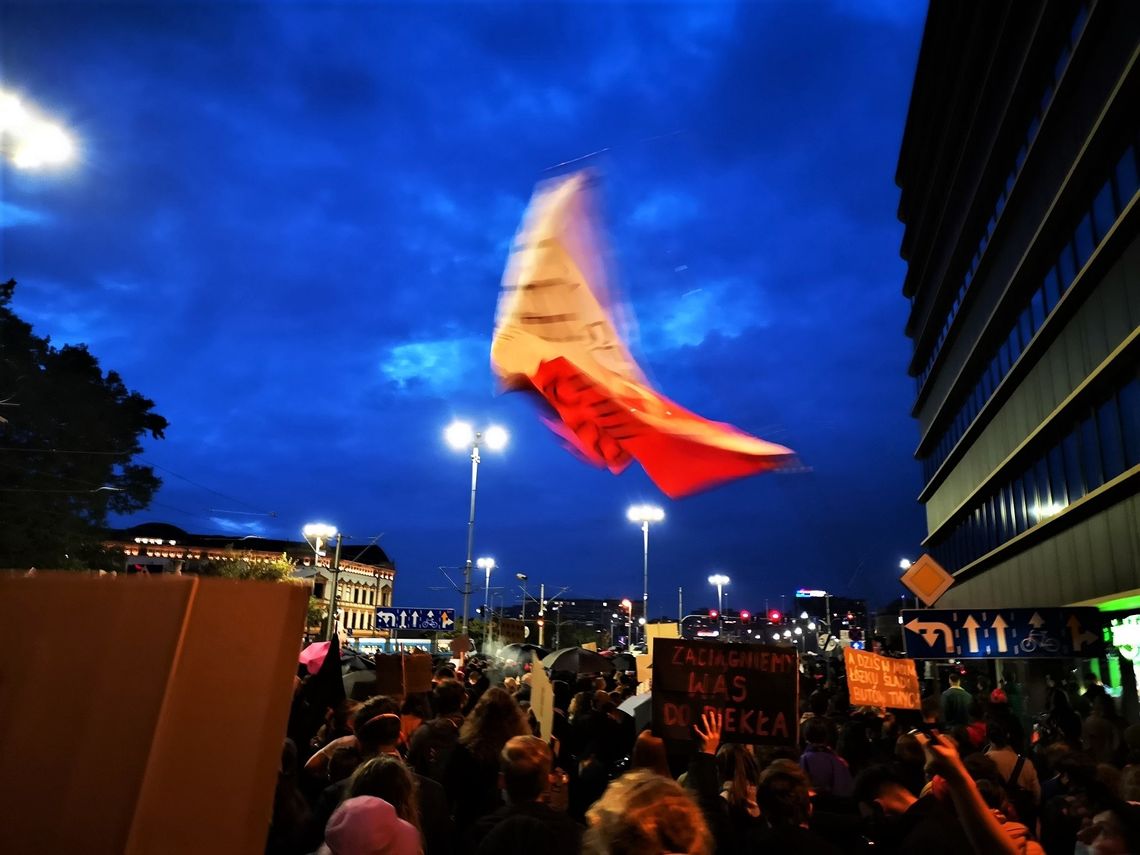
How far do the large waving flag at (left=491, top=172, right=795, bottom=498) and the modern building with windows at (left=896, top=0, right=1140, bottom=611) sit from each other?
1417 cm

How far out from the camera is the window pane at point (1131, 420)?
16.4 m

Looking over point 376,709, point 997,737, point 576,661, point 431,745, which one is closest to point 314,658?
point 431,745

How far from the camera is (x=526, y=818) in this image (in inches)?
144

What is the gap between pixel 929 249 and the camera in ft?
145

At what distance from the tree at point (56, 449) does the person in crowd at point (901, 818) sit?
1403 inches

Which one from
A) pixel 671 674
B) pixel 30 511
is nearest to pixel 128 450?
pixel 30 511

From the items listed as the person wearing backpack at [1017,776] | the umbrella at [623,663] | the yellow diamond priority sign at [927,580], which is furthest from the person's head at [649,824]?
the umbrella at [623,663]

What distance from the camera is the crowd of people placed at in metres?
3.02

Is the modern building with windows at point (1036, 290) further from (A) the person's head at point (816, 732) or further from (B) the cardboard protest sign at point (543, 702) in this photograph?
(B) the cardboard protest sign at point (543, 702)

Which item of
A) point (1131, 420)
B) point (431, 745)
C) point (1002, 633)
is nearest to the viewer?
point (431, 745)

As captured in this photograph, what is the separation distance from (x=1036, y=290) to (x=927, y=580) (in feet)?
56.7

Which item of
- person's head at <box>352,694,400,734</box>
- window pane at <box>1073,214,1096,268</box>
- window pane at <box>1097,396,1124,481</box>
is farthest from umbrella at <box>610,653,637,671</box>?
person's head at <box>352,694,400,734</box>

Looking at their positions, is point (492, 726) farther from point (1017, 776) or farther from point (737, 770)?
point (1017, 776)

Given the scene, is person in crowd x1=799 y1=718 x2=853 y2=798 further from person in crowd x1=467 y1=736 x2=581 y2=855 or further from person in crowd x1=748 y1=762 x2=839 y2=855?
person in crowd x1=467 y1=736 x2=581 y2=855
